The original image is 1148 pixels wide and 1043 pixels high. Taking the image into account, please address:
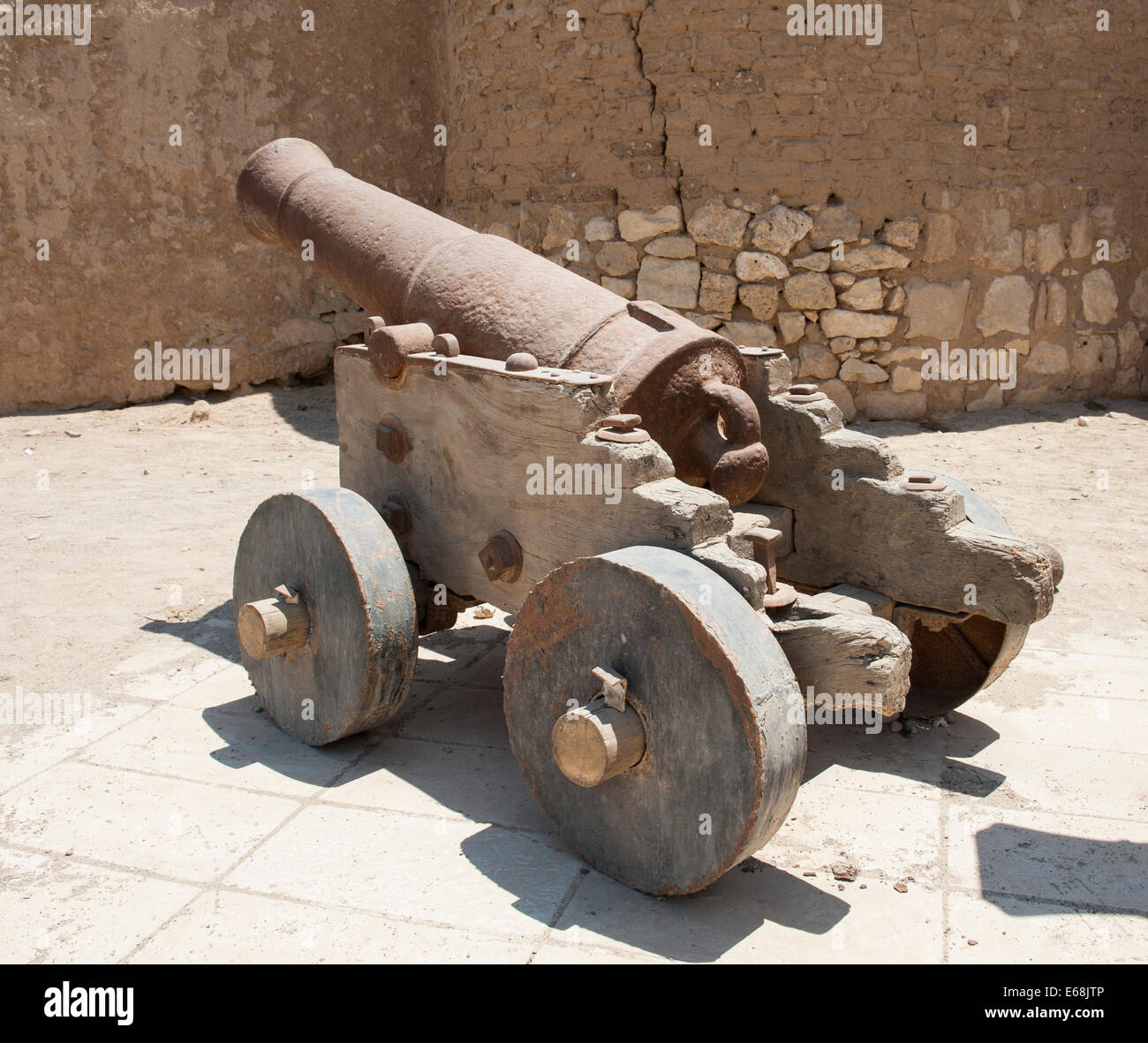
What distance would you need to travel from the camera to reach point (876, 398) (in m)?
8.38

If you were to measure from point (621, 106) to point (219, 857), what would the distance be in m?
6.61

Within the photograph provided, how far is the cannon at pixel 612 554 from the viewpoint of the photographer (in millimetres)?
2650

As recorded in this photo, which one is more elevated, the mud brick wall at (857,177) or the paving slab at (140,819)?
the mud brick wall at (857,177)

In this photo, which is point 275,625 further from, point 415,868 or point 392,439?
point 415,868

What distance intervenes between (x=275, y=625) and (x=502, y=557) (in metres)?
0.74

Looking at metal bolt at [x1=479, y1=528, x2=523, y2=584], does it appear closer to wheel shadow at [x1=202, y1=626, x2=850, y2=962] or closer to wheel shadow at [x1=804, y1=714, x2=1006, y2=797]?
wheel shadow at [x1=202, y1=626, x2=850, y2=962]

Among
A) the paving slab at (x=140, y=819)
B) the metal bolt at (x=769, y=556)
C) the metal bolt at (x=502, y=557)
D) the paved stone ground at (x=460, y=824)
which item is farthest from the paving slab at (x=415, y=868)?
the metal bolt at (x=769, y=556)

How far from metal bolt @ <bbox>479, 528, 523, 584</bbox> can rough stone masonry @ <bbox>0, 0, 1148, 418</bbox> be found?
520cm

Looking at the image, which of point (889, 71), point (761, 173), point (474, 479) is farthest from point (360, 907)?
point (889, 71)

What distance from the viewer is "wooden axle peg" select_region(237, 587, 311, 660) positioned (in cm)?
345

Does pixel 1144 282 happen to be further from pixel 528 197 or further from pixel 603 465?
pixel 603 465

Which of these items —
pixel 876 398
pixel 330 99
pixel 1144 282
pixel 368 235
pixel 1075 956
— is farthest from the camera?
pixel 330 99

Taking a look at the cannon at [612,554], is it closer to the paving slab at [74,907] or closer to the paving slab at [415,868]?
the paving slab at [415,868]

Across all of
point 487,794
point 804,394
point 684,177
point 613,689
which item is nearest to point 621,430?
point 613,689
